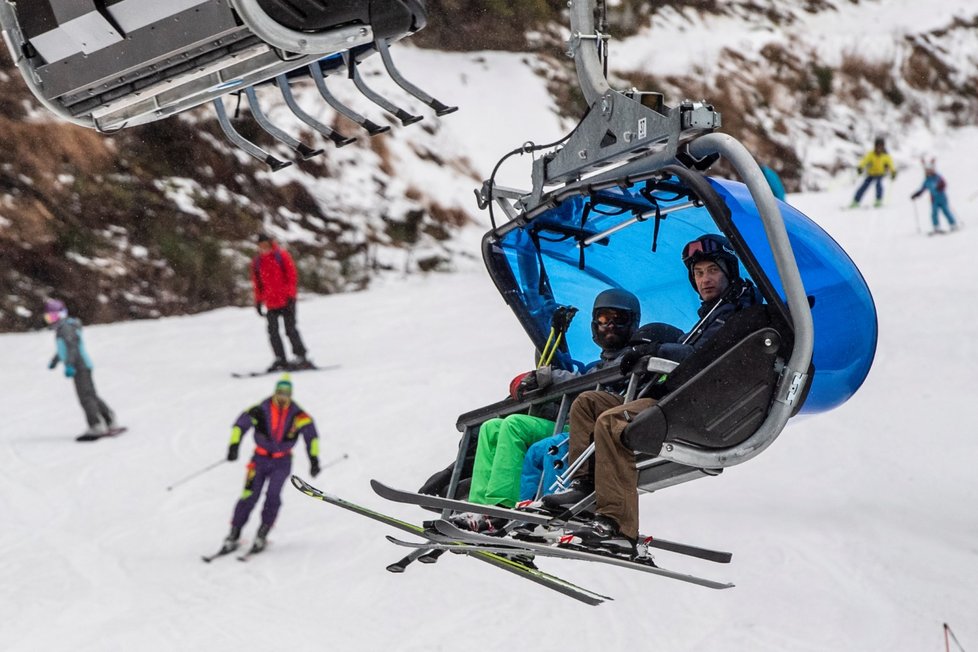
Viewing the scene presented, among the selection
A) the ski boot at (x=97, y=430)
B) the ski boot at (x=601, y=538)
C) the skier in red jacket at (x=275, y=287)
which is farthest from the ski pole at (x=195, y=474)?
the ski boot at (x=601, y=538)

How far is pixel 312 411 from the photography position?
12.6m

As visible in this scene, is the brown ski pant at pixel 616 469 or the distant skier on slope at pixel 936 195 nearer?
the brown ski pant at pixel 616 469

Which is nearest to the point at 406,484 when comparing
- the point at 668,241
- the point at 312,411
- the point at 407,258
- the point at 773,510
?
the point at 312,411

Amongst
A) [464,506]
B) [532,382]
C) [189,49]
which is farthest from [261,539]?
[464,506]

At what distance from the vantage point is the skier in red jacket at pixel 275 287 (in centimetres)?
1380

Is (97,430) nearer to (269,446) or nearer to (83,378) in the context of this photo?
(83,378)

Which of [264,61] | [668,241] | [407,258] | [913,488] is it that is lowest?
[407,258]

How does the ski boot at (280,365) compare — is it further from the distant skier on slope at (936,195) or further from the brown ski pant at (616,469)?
the distant skier on slope at (936,195)

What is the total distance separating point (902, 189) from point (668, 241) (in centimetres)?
1896

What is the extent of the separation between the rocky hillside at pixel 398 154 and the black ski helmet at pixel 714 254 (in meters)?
15.4

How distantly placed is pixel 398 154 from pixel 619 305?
61.5ft

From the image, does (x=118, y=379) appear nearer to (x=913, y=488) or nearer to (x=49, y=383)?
(x=49, y=383)

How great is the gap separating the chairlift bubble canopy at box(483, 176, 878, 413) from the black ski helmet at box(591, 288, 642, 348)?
9.8 inches

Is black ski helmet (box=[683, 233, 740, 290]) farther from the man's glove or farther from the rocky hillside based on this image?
the rocky hillside
